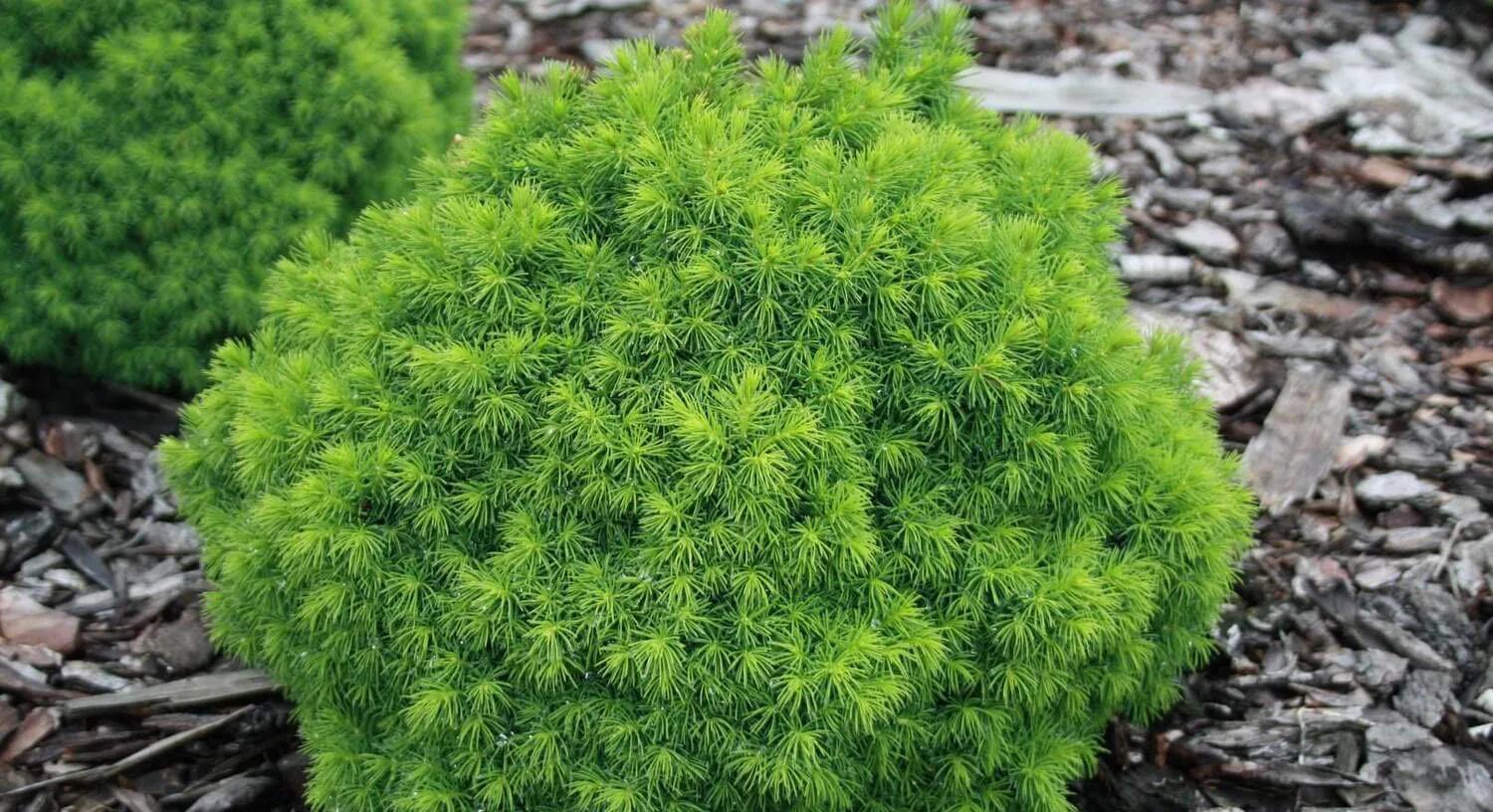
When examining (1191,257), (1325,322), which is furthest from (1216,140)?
(1325,322)

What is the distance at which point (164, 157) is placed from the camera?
380cm

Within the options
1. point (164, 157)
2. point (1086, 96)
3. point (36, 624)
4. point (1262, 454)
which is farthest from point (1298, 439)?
point (36, 624)

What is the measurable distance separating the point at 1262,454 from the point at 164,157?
3348 millimetres

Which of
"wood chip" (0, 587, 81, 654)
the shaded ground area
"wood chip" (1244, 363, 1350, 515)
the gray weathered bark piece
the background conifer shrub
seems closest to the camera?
the background conifer shrub

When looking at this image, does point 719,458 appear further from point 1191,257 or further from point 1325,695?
point 1191,257

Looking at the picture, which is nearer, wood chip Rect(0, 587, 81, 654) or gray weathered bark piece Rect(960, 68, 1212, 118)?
wood chip Rect(0, 587, 81, 654)

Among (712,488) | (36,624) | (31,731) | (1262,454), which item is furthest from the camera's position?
(1262,454)

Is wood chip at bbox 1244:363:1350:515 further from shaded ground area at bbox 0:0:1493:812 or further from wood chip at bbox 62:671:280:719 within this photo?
wood chip at bbox 62:671:280:719

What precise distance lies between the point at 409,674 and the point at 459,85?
2818mm

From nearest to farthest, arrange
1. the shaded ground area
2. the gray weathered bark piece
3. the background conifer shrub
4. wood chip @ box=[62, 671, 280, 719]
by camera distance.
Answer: the background conifer shrub < the shaded ground area < wood chip @ box=[62, 671, 280, 719] < the gray weathered bark piece

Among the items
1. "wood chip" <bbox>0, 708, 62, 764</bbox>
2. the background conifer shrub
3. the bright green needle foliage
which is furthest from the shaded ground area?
the background conifer shrub

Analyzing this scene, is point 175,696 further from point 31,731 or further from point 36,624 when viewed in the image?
point 36,624

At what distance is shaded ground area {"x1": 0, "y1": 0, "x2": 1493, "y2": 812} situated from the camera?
3018 mm

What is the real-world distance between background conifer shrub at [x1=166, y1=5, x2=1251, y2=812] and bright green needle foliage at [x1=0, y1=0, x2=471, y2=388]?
130 cm
